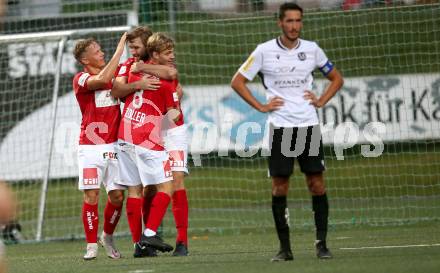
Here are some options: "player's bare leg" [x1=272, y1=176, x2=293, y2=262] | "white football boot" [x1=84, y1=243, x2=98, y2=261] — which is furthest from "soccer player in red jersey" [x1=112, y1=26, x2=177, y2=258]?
"player's bare leg" [x1=272, y1=176, x2=293, y2=262]

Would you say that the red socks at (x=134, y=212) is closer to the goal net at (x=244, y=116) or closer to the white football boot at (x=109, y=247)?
the white football boot at (x=109, y=247)

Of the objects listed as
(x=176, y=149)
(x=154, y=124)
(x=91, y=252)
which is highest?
(x=154, y=124)

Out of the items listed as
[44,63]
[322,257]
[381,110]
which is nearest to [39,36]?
[44,63]

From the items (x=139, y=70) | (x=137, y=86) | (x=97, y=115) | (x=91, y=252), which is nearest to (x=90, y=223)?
(x=91, y=252)

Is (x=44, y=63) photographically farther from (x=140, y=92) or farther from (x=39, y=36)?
(x=140, y=92)

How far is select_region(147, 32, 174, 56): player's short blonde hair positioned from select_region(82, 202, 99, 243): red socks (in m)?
1.63

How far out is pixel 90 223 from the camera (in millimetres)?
10133

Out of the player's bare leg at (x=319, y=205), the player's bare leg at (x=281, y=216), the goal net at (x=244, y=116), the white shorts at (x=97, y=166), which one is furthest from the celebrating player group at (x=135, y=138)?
the goal net at (x=244, y=116)

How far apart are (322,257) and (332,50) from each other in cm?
757

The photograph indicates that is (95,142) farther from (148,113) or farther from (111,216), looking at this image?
(111,216)

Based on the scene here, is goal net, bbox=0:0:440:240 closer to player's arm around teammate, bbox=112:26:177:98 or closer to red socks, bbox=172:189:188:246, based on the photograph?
player's arm around teammate, bbox=112:26:177:98

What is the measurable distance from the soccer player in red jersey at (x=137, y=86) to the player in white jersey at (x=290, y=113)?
1117 millimetres

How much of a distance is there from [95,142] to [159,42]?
3.88ft

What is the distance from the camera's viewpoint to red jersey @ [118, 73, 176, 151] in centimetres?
995
